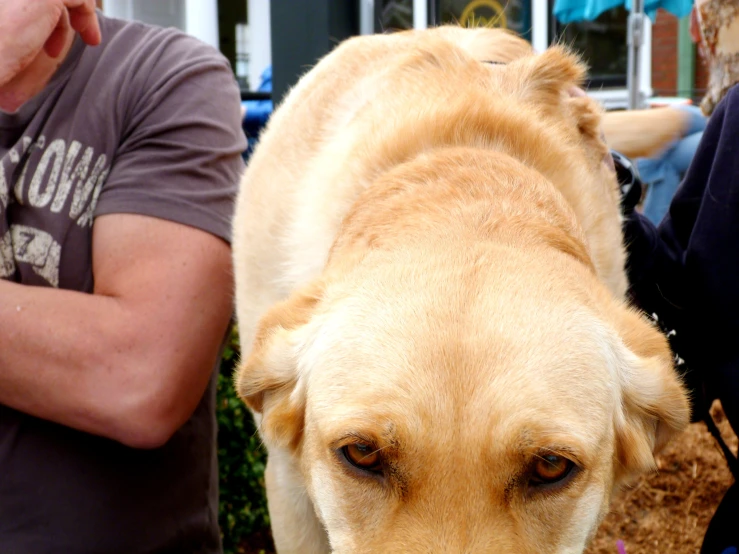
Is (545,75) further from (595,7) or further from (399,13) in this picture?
(399,13)

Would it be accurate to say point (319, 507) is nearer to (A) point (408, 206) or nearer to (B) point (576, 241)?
(A) point (408, 206)

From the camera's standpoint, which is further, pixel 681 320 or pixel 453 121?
pixel 681 320

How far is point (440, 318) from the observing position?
1.69 meters

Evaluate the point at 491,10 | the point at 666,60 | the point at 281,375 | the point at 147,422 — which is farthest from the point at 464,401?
the point at 666,60

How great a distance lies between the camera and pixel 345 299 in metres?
A: 1.89

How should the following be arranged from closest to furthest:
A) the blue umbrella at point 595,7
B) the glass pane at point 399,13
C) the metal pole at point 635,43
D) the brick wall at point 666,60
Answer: the blue umbrella at point 595,7 < the metal pole at point 635,43 < the glass pane at point 399,13 < the brick wall at point 666,60

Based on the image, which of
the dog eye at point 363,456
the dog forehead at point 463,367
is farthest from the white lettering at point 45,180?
the dog eye at point 363,456

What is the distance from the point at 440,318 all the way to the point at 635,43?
8.09 m

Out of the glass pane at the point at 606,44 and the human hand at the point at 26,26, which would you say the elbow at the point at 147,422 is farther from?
the glass pane at the point at 606,44

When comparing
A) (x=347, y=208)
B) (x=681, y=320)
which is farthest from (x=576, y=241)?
(x=681, y=320)

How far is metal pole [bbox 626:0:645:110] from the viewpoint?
842cm

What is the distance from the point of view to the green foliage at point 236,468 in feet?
13.1

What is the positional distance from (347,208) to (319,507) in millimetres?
811

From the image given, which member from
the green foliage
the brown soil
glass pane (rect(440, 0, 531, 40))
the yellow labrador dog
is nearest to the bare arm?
the yellow labrador dog
